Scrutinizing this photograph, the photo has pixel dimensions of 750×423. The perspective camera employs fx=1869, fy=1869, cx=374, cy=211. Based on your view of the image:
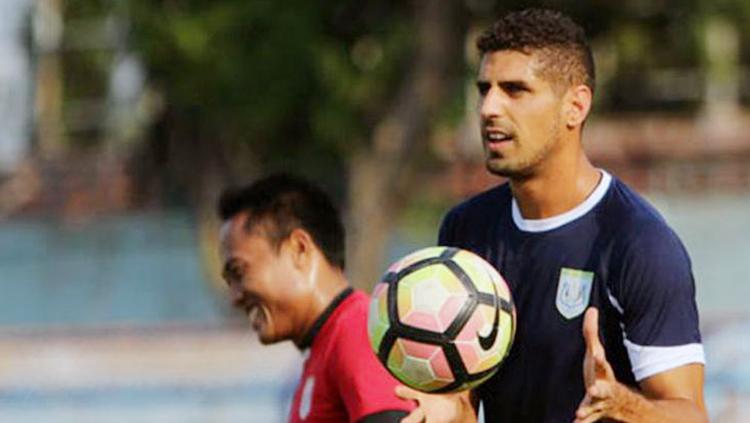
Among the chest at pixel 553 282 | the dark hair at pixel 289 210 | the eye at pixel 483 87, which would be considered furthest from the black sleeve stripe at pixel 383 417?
the eye at pixel 483 87

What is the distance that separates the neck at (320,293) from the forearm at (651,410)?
152cm

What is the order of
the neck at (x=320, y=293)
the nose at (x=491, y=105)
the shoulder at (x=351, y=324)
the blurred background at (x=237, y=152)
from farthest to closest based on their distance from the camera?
1. the blurred background at (x=237, y=152)
2. the neck at (x=320, y=293)
3. the shoulder at (x=351, y=324)
4. the nose at (x=491, y=105)

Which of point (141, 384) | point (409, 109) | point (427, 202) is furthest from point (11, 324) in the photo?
point (141, 384)

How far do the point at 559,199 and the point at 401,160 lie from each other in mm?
15718

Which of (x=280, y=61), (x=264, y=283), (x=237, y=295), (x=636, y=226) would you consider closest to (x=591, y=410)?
(x=636, y=226)

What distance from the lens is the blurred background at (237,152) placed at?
15914 mm

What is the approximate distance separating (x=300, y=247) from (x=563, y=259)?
1263 millimetres

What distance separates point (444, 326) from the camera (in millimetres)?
5168

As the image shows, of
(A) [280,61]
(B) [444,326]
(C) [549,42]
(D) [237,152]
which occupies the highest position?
(C) [549,42]

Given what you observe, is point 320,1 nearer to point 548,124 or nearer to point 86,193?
point 86,193

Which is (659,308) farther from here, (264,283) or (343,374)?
(264,283)

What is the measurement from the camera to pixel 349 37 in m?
21.8

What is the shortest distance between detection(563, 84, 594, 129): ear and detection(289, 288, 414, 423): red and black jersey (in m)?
0.97

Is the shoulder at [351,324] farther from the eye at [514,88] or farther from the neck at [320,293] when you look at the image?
the eye at [514,88]
